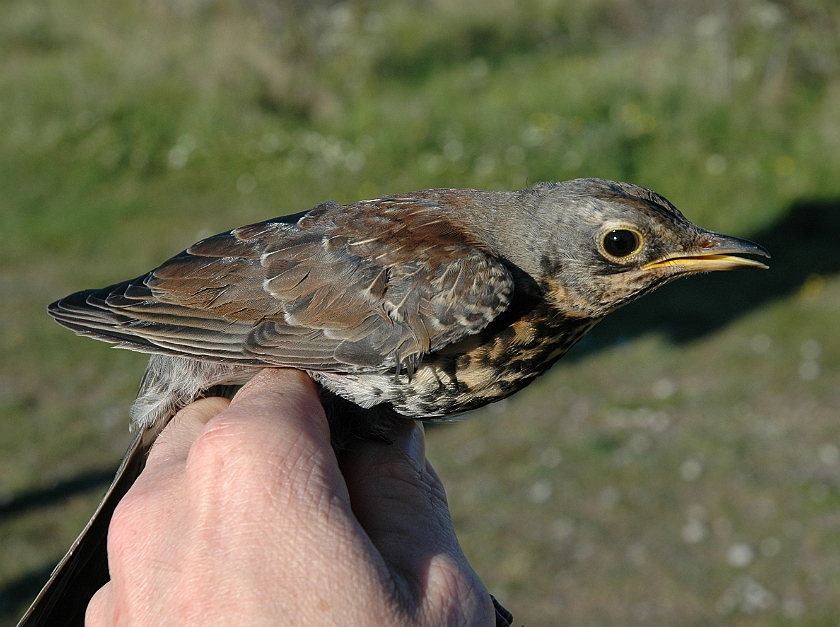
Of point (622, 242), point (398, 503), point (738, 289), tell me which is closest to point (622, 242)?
point (622, 242)

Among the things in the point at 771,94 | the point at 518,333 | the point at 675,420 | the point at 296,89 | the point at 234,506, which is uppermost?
the point at 234,506

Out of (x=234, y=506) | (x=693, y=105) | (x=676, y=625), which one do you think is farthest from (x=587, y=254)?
(x=693, y=105)

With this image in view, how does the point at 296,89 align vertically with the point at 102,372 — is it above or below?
above

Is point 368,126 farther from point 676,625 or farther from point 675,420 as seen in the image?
point 676,625

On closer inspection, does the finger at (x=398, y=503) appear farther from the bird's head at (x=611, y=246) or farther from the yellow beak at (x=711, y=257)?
the yellow beak at (x=711, y=257)

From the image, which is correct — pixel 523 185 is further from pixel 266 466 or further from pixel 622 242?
pixel 266 466

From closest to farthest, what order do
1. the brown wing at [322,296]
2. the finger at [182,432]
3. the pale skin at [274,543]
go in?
1. the pale skin at [274,543]
2. the finger at [182,432]
3. the brown wing at [322,296]

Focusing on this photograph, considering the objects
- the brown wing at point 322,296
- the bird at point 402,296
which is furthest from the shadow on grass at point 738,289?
the brown wing at point 322,296
